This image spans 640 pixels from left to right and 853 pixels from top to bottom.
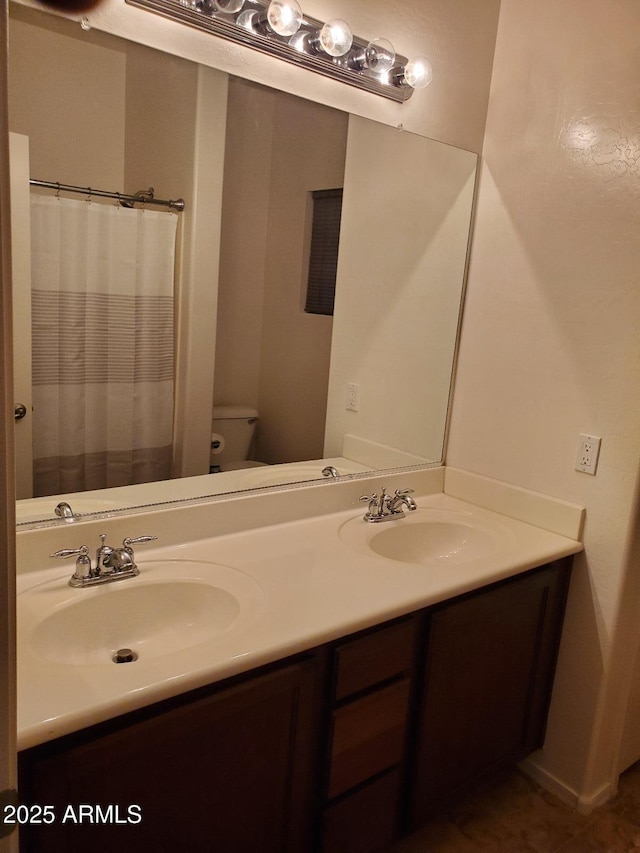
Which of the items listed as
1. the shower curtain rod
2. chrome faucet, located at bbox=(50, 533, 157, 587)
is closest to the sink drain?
chrome faucet, located at bbox=(50, 533, 157, 587)

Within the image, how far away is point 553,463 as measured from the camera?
1.92m

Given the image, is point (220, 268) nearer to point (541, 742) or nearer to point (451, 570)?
point (451, 570)

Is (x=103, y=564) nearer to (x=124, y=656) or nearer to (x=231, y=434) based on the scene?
(x=124, y=656)

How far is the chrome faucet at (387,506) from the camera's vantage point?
6.23 feet

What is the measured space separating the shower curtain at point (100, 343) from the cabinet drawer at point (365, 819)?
0.88 meters

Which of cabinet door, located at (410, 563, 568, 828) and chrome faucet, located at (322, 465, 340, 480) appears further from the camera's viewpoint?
chrome faucet, located at (322, 465, 340, 480)

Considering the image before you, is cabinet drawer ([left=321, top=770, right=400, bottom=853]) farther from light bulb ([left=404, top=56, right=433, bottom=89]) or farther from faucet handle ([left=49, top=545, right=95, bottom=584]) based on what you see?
light bulb ([left=404, top=56, right=433, bottom=89])

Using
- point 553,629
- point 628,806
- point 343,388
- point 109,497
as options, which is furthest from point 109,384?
point 628,806

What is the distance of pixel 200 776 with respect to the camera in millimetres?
1113

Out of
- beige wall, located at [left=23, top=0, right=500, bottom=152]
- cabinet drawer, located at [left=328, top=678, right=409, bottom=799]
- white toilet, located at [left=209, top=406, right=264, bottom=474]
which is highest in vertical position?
beige wall, located at [left=23, top=0, right=500, bottom=152]

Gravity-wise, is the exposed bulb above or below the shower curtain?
above

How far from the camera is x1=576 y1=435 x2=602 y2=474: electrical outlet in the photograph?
1.80 m

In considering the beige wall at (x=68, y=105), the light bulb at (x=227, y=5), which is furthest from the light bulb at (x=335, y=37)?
the beige wall at (x=68, y=105)

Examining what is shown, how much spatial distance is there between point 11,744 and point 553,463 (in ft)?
5.44
